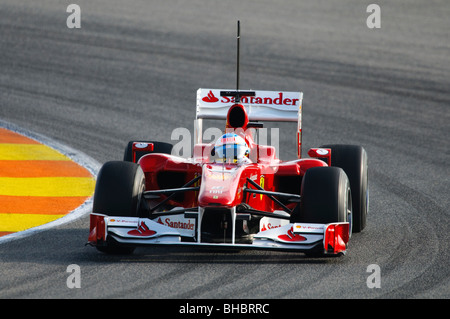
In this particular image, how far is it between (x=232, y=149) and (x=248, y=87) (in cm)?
969

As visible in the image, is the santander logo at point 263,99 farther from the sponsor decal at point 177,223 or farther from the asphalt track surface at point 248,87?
the sponsor decal at point 177,223

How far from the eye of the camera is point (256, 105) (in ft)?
37.0

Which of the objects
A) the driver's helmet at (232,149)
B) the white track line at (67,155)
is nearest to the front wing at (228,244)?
the driver's helmet at (232,149)

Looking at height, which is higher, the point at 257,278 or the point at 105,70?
the point at 105,70

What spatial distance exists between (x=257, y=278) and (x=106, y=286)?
1.35 m

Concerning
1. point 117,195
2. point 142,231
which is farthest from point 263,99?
point 142,231

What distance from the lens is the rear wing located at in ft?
36.6

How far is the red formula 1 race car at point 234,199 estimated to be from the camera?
8961 mm

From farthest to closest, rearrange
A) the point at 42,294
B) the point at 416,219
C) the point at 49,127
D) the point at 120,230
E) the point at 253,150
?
the point at 49,127 → the point at 416,219 → the point at 253,150 → the point at 120,230 → the point at 42,294

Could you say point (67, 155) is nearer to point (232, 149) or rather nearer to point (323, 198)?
Result: point (232, 149)

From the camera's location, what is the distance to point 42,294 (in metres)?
7.88
